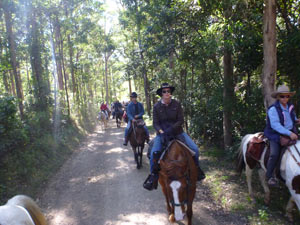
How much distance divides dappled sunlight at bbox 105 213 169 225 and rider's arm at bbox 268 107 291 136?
284cm

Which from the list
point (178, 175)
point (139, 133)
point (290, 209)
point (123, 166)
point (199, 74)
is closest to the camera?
point (178, 175)

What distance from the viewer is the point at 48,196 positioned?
231 inches

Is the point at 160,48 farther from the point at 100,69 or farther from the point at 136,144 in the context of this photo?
the point at 100,69

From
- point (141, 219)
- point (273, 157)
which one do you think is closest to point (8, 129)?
point (141, 219)

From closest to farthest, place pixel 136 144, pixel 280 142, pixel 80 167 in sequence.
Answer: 1. pixel 280 142
2. pixel 136 144
3. pixel 80 167

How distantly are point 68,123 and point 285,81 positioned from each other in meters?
12.3

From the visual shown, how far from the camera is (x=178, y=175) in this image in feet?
10.8

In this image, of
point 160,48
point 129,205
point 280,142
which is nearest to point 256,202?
point 280,142

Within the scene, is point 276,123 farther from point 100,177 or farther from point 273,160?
point 100,177

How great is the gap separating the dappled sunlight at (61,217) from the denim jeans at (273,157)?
13.8ft

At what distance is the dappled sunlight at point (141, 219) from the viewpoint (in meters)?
4.37

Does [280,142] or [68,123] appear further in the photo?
[68,123]

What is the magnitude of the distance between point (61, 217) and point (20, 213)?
2.64 m

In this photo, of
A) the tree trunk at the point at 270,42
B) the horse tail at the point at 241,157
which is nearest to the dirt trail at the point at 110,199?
the horse tail at the point at 241,157
